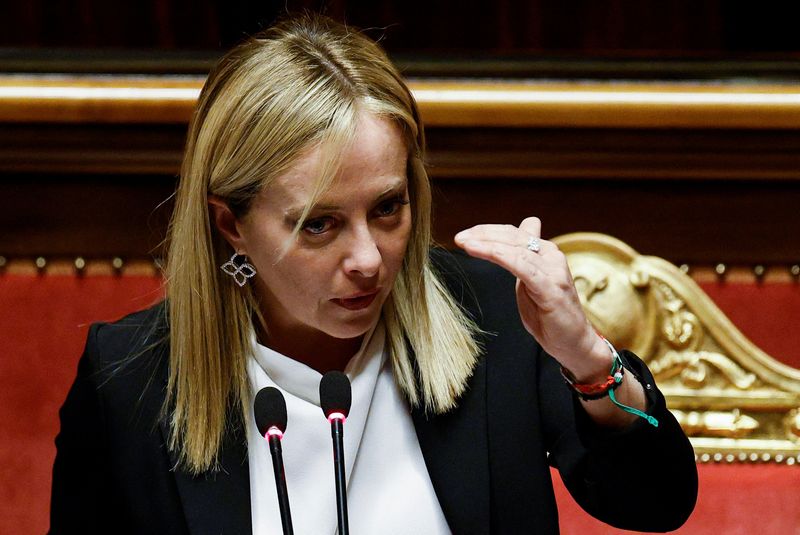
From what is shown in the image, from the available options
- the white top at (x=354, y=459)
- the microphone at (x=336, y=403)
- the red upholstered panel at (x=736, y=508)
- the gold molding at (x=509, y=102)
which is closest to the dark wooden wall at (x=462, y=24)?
the gold molding at (x=509, y=102)

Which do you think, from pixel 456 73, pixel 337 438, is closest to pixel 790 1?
pixel 456 73

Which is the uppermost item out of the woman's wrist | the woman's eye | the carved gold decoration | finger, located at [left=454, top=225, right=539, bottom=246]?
finger, located at [left=454, top=225, right=539, bottom=246]

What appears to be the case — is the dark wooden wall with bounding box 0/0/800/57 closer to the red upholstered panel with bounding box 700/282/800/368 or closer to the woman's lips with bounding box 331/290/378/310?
the red upholstered panel with bounding box 700/282/800/368

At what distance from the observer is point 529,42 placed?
6.06 ft

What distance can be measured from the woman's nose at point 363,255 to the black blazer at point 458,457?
0.19 m

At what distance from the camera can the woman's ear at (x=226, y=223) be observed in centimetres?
113

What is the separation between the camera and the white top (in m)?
1.12

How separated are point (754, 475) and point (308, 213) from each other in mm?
740

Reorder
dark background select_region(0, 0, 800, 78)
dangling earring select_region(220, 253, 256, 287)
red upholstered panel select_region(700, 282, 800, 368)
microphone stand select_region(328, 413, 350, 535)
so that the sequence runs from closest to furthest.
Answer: microphone stand select_region(328, 413, 350, 535), dangling earring select_region(220, 253, 256, 287), red upholstered panel select_region(700, 282, 800, 368), dark background select_region(0, 0, 800, 78)

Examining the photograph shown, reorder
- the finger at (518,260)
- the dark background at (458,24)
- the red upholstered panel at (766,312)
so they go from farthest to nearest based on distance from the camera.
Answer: the dark background at (458,24)
the red upholstered panel at (766,312)
the finger at (518,260)

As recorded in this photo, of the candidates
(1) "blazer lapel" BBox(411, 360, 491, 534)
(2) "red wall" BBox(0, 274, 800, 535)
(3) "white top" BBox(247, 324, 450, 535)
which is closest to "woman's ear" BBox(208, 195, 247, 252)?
(3) "white top" BBox(247, 324, 450, 535)

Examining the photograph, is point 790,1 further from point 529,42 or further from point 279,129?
point 279,129

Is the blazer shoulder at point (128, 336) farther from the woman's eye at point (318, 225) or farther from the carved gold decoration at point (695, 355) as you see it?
the carved gold decoration at point (695, 355)

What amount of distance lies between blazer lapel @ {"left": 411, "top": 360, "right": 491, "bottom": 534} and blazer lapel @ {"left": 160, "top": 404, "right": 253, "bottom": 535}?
17 cm
